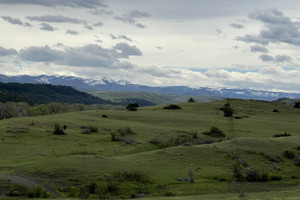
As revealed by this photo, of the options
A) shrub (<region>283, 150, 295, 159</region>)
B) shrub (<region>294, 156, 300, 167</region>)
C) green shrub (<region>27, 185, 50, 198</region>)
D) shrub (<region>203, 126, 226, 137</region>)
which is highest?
shrub (<region>203, 126, 226, 137</region>)

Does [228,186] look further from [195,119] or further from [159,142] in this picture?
[195,119]

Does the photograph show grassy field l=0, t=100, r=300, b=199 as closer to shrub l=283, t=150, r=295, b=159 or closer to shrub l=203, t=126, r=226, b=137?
shrub l=283, t=150, r=295, b=159

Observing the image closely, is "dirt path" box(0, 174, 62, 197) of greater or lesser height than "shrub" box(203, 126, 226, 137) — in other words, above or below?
below

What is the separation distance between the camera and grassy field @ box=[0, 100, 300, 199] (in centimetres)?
3216

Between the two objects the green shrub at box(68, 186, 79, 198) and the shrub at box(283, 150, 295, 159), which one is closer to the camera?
the green shrub at box(68, 186, 79, 198)

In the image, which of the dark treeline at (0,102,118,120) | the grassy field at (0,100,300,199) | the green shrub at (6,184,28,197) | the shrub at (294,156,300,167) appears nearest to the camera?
the green shrub at (6,184,28,197)

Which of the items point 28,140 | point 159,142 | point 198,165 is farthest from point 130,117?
point 198,165

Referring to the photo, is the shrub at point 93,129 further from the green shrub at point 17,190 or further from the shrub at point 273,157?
the green shrub at point 17,190

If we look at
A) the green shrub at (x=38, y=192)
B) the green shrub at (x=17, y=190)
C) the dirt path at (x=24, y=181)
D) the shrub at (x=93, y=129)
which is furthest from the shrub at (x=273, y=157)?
the green shrub at (x=17, y=190)

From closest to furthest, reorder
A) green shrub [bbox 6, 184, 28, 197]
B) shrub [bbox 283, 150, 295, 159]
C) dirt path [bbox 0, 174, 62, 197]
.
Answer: green shrub [bbox 6, 184, 28, 197], dirt path [bbox 0, 174, 62, 197], shrub [bbox 283, 150, 295, 159]

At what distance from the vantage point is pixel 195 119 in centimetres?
7994

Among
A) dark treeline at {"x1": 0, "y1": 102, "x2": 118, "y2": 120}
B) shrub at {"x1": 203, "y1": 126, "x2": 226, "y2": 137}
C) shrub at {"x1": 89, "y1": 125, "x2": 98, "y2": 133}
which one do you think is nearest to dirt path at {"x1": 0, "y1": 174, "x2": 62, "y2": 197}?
shrub at {"x1": 89, "y1": 125, "x2": 98, "y2": 133}

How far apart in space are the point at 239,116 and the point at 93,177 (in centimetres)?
6190

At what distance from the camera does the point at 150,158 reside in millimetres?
41406
